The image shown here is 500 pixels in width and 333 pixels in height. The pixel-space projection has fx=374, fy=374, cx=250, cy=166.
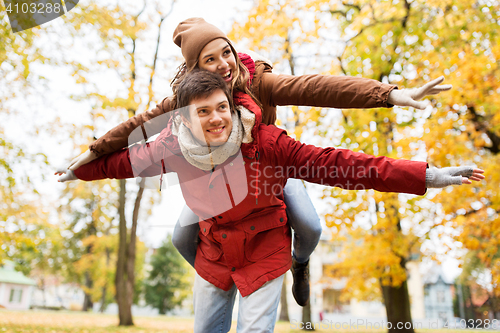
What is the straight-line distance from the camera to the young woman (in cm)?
199

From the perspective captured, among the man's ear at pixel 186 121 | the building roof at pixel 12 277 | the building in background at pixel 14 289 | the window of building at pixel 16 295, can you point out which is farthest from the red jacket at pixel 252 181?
the window of building at pixel 16 295

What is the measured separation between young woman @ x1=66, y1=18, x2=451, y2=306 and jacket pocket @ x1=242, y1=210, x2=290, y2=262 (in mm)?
290

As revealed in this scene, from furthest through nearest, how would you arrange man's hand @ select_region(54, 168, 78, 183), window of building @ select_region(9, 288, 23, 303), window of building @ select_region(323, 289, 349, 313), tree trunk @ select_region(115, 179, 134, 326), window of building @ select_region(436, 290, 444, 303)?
1. window of building @ select_region(436, 290, 444, 303)
2. window of building @ select_region(323, 289, 349, 313)
3. window of building @ select_region(9, 288, 23, 303)
4. tree trunk @ select_region(115, 179, 134, 326)
5. man's hand @ select_region(54, 168, 78, 183)

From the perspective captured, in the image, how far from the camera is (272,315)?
7.29 feet

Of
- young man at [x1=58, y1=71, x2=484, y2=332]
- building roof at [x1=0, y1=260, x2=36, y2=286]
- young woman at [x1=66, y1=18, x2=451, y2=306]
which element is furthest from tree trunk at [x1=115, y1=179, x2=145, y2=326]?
building roof at [x1=0, y1=260, x2=36, y2=286]

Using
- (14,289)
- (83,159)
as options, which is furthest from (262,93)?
(14,289)

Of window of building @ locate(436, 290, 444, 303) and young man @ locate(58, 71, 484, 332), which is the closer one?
young man @ locate(58, 71, 484, 332)

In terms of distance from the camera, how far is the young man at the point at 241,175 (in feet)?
6.27

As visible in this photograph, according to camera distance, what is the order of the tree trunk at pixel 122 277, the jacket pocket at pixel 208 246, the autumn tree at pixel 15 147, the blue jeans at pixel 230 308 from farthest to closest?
the tree trunk at pixel 122 277 < the autumn tree at pixel 15 147 < the jacket pocket at pixel 208 246 < the blue jeans at pixel 230 308

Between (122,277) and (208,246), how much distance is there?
8232 mm

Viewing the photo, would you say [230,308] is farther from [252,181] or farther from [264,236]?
[252,181]

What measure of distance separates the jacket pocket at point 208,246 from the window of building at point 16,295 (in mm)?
25741

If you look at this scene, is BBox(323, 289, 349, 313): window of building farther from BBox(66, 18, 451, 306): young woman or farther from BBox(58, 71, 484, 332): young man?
BBox(58, 71, 484, 332): young man

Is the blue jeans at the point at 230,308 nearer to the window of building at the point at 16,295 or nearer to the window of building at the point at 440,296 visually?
the window of building at the point at 16,295
